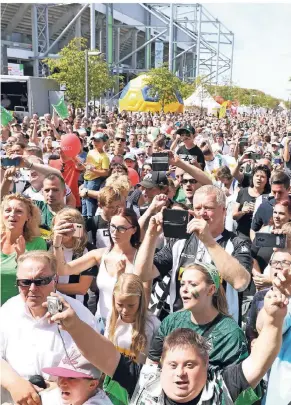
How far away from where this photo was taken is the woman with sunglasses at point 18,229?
3.28 m

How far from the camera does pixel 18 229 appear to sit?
347 cm

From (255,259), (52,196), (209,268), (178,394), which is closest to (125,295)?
(209,268)

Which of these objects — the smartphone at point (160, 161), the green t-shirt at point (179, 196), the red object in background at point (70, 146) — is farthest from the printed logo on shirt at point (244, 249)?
the red object in background at point (70, 146)

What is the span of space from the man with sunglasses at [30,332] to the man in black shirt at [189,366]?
363mm

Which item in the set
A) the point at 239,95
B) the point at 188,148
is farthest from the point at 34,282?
the point at 239,95

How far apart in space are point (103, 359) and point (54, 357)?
1.47 feet

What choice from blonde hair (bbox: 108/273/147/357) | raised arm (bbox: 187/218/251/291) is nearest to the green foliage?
raised arm (bbox: 187/218/251/291)

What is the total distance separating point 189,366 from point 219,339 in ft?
1.56

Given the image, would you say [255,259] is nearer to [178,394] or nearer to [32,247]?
[32,247]

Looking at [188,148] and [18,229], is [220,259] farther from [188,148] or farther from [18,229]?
[188,148]

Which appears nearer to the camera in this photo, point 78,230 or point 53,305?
point 53,305

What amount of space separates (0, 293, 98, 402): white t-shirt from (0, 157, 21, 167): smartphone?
1.90 metres

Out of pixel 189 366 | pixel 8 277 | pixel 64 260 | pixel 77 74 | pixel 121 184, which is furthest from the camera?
pixel 77 74

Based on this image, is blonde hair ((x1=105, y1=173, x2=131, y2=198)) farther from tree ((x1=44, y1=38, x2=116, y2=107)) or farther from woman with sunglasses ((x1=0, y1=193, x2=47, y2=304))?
tree ((x1=44, y1=38, x2=116, y2=107))
